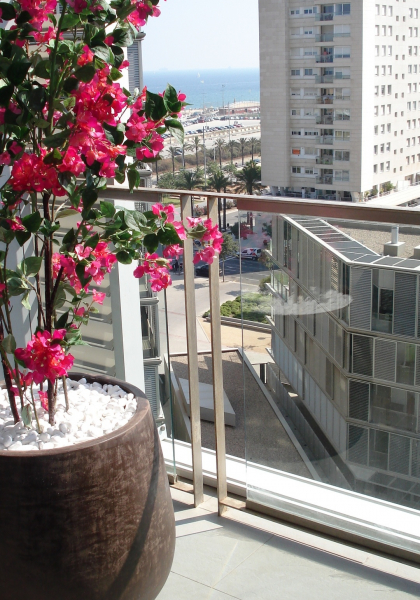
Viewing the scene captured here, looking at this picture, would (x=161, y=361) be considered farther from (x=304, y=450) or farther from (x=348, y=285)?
(x=348, y=285)

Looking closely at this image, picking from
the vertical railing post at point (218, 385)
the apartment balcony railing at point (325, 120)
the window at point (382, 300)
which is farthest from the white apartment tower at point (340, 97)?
the window at point (382, 300)

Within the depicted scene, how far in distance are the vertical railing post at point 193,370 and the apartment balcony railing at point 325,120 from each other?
79.3ft

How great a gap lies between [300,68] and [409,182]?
255 inches

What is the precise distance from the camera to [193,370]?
1.74 meters

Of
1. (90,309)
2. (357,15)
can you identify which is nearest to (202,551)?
(90,309)

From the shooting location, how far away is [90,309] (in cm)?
142

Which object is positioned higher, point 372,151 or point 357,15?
point 357,15

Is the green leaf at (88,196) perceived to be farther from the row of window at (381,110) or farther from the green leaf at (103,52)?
the row of window at (381,110)

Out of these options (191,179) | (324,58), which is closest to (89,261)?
(191,179)

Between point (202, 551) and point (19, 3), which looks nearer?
point (19, 3)

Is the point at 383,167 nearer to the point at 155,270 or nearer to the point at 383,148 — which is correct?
the point at 383,148

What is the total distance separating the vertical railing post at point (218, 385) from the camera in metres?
1.64

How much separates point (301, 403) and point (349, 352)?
0.21m

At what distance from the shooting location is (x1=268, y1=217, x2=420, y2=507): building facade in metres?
1.33
